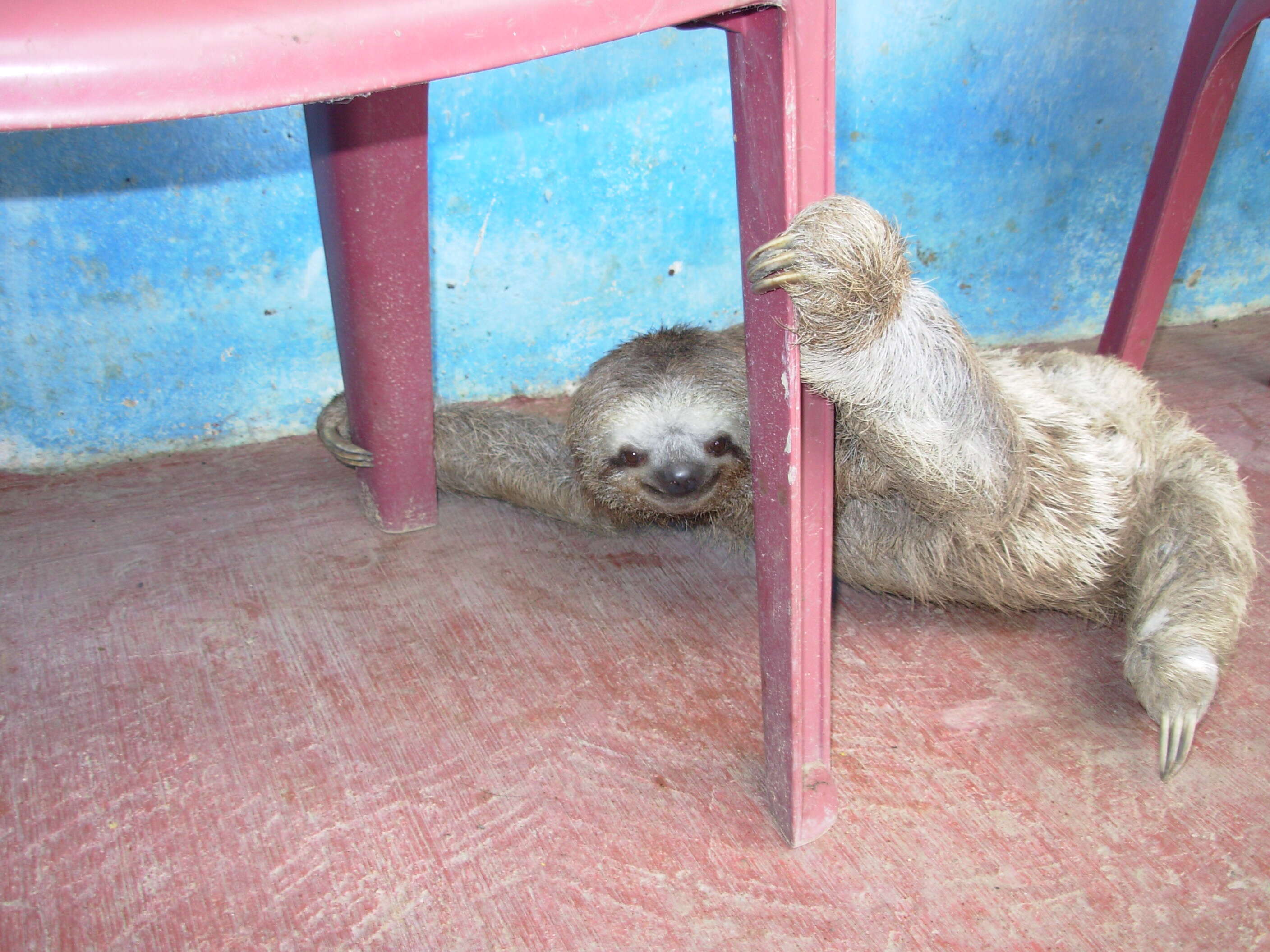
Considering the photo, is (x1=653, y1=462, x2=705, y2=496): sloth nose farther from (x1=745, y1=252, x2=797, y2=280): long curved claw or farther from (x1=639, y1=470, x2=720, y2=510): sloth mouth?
(x1=745, y1=252, x2=797, y2=280): long curved claw

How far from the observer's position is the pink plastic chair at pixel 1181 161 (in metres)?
2.78

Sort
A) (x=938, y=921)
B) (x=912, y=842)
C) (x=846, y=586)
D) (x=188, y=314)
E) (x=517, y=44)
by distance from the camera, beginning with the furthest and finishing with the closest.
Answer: (x=188, y=314), (x=846, y=586), (x=912, y=842), (x=938, y=921), (x=517, y=44)

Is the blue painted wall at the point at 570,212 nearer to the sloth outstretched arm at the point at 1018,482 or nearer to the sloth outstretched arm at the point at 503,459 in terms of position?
the sloth outstretched arm at the point at 503,459

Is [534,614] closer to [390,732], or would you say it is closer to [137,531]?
[390,732]

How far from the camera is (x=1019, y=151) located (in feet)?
12.0

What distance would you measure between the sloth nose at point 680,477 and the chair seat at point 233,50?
1585mm

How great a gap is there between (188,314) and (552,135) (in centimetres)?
128

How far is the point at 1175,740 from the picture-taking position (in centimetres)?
194

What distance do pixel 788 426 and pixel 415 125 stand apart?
1.25 metres

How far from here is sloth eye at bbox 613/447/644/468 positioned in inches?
103

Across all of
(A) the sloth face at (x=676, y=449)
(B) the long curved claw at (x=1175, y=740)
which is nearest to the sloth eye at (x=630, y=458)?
(A) the sloth face at (x=676, y=449)

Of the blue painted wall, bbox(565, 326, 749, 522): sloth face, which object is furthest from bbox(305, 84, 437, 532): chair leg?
the blue painted wall

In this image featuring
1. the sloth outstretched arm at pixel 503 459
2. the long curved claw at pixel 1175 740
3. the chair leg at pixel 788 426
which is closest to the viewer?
the chair leg at pixel 788 426

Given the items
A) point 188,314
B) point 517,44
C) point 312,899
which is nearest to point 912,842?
point 312,899
